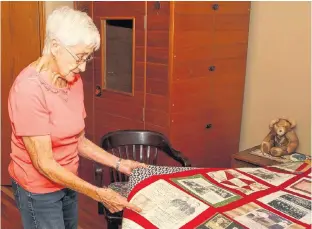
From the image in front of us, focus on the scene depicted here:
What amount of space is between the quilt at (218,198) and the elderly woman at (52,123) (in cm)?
10

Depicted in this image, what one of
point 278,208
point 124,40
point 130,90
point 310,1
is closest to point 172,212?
point 278,208

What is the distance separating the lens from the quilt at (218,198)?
121 cm

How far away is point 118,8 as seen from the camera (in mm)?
A: 2506

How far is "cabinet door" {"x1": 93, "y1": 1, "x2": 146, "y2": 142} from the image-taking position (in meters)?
2.43

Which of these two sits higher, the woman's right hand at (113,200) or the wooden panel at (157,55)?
the wooden panel at (157,55)

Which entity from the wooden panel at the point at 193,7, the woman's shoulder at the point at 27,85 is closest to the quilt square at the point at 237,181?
the woman's shoulder at the point at 27,85

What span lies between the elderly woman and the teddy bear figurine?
151cm

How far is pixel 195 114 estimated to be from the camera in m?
2.42

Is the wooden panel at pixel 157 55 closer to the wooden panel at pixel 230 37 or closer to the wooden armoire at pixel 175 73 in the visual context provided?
the wooden armoire at pixel 175 73

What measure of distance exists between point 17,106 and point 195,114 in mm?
1432

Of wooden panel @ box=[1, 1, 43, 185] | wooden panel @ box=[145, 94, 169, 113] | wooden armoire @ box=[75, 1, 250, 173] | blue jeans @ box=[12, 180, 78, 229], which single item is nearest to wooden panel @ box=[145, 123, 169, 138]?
wooden armoire @ box=[75, 1, 250, 173]

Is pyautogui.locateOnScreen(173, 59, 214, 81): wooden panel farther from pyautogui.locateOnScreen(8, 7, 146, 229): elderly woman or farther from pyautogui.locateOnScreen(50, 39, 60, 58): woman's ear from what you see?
pyautogui.locateOnScreen(50, 39, 60, 58): woman's ear

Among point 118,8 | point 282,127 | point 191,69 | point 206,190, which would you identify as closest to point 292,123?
point 282,127

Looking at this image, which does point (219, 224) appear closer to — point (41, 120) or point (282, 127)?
point (41, 120)
